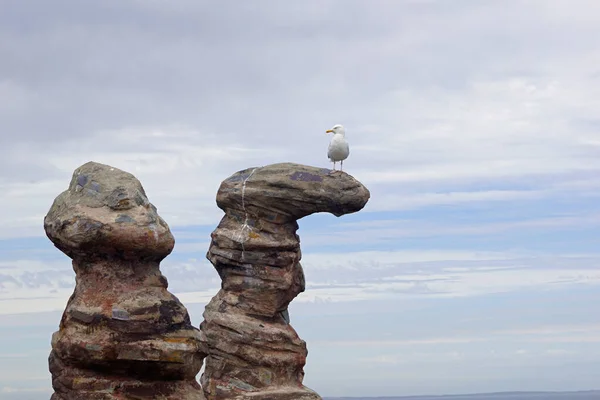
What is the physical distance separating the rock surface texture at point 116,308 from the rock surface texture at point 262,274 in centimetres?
1182

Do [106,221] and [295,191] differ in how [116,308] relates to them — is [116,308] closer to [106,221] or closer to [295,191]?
[106,221]

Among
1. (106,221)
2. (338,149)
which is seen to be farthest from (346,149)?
(106,221)

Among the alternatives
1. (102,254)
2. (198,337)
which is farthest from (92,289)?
(198,337)

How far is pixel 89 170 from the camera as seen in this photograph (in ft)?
86.7

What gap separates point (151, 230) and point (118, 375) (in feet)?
9.87

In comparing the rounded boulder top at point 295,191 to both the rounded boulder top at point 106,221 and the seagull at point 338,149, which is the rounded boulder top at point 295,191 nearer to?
the seagull at point 338,149

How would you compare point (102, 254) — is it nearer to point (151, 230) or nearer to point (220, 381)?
point (151, 230)

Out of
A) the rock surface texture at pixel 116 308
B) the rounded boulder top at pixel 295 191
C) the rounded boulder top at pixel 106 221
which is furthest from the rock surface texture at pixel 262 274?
the rounded boulder top at pixel 106 221

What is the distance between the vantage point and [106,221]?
2530cm

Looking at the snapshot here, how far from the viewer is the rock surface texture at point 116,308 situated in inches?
993

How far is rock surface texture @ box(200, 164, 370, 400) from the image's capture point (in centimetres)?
3800

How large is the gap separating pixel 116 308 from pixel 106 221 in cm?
177

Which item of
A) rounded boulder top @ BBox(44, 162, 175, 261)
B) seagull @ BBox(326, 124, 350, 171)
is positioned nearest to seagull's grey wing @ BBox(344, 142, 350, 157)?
seagull @ BBox(326, 124, 350, 171)

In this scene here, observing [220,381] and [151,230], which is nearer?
[151,230]
